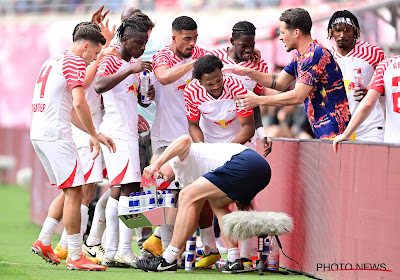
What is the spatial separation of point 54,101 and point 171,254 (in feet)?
5.60

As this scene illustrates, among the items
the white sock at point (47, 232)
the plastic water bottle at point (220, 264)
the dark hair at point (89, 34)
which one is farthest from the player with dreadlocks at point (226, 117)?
the white sock at point (47, 232)

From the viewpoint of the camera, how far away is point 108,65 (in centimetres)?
833

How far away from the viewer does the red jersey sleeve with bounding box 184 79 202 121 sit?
8078mm

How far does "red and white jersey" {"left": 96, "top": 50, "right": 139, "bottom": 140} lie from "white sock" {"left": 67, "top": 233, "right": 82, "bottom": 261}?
3.95 feet

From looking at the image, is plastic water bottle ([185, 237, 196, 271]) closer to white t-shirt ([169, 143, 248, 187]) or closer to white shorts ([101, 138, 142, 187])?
white t-shirt ([169, 143, 248, 187])

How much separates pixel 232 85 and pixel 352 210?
6.23ft

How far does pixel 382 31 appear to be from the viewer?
12.2 m

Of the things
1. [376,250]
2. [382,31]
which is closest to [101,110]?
[376,250]

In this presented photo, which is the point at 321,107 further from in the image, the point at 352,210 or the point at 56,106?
the point at 56,106

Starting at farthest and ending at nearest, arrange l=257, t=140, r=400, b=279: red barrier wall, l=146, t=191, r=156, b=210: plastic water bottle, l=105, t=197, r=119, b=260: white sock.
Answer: l=105, t=197, r=119, b=260: white sock
l=146, t=191, r=156, b=210: plastic water bottle
l=257, t=140, r=400, b=279: red barrier wall

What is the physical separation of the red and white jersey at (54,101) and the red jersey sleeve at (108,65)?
629 millimetres

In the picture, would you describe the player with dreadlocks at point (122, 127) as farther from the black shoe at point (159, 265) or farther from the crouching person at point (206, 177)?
the crouching person at point (206, 177)

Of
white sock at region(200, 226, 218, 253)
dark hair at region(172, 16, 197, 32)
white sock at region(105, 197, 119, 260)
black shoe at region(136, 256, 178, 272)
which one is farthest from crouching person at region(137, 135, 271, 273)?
dark hair at region(172, 16, 197, 32)

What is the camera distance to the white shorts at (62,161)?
24.7ft
